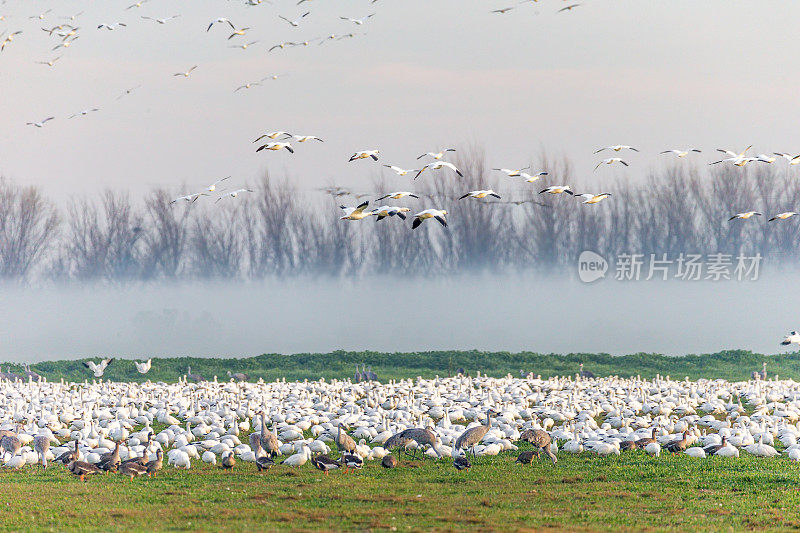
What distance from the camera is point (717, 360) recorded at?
5172 centimetres

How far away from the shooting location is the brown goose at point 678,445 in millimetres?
21734

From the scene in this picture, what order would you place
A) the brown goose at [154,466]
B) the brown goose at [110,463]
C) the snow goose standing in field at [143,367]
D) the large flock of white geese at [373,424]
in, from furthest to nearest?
1. the snow goose standing in field at [143,367]
2. the large flock of white geese at [373,424]
3. the brown goose at [110,463]
4. the brown goose at [154,466]

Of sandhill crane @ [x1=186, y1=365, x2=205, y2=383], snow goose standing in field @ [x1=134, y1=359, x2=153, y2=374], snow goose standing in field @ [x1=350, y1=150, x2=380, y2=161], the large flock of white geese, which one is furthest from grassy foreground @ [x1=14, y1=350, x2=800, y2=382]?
snow goose standing in field @ [x1=350, y1=150, x2=380, y2=161]

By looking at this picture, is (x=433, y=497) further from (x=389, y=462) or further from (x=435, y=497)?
(x=389, y=462)

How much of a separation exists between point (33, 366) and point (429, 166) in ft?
121

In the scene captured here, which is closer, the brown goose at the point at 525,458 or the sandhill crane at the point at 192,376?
the brown goose at the point at 525,458

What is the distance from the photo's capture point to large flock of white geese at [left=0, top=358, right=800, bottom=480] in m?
20.6

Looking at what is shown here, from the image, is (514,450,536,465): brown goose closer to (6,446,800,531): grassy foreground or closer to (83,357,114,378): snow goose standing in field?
(6,446,800,531): grassy foreground

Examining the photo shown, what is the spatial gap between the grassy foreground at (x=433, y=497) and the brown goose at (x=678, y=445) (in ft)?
2.33

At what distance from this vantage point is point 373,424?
2539 centimetres

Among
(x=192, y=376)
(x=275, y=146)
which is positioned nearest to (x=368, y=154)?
(x=275, y=146)

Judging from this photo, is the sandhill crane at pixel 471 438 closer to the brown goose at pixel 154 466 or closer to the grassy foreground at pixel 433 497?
the grassy foreground at pixel 433 497

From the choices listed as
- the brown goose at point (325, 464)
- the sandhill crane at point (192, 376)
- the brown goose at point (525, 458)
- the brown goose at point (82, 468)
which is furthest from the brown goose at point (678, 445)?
the sandhill crane at point (192, 376)

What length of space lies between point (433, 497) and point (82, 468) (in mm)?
7015
